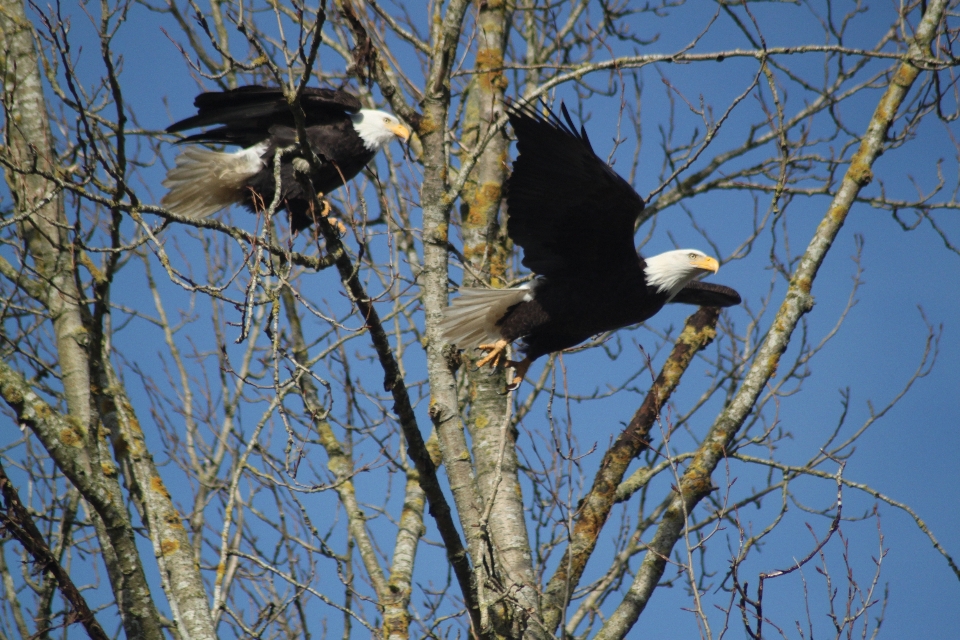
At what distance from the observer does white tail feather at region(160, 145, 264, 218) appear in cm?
470

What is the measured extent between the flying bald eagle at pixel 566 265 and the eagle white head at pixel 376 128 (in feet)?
3.67

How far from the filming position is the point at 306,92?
4.64m

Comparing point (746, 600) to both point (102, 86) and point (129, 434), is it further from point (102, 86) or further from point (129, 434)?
point (102, 86)

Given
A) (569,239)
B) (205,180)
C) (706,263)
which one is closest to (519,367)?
(569,239)

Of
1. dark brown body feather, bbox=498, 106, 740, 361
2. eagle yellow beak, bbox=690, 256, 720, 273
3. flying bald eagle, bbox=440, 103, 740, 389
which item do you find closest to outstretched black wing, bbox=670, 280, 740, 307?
flying bald eagle, bbox=440, 103, 740, 389

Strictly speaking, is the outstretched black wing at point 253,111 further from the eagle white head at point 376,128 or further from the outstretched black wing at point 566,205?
the outstretched black wing at point 566,205

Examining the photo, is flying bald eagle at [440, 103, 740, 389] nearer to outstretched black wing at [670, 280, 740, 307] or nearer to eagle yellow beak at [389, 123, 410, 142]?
outstretched black wing at [670, 280, 740, 307]

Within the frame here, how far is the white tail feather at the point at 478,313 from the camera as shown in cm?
425

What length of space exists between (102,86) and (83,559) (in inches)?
118

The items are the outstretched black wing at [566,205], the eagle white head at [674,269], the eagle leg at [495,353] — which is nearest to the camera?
the outstretched black wing at [566,205]

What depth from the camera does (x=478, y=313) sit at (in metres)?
4.38

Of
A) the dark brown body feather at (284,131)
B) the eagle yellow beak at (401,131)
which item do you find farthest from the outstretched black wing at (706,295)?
the dark brown body feather at (284,131)

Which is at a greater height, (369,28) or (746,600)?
(369,28)

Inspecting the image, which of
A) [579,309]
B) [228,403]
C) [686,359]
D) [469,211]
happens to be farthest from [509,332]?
[228,403]
